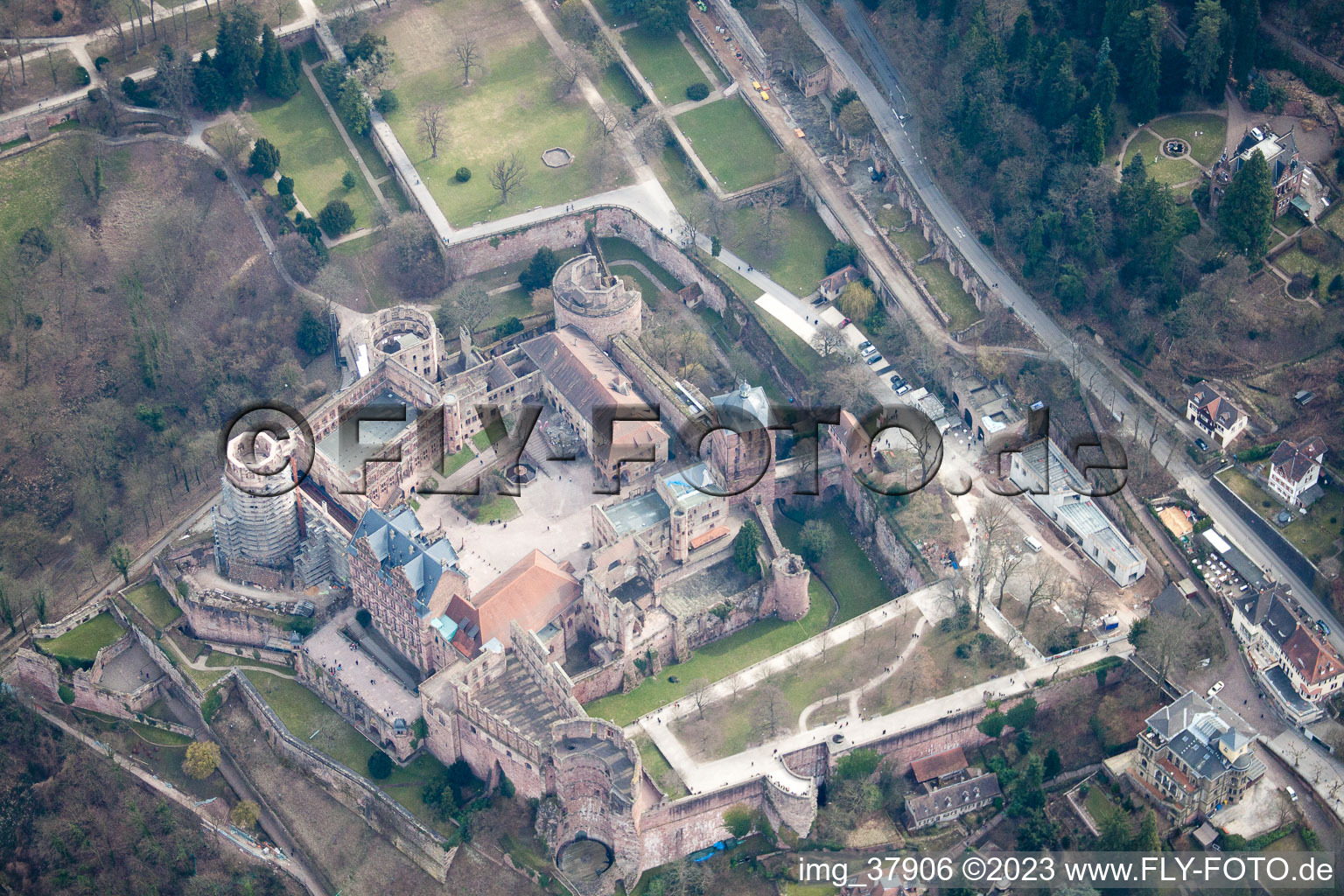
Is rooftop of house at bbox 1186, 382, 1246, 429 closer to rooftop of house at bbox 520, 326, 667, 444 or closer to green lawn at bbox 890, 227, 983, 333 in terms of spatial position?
green lawn at bbox 890, 227, 983, 333

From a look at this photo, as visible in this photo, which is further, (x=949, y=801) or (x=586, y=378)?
(x=586, y=378)

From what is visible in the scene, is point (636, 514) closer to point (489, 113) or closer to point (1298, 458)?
point (1298, 458)

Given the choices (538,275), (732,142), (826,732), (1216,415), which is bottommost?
(826,732)

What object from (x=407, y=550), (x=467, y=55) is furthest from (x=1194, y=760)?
(x=467, y=55)

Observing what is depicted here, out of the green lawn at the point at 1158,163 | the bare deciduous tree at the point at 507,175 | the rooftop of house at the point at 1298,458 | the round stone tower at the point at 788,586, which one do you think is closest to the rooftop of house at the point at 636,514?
the round stone tower at the point at 788,586

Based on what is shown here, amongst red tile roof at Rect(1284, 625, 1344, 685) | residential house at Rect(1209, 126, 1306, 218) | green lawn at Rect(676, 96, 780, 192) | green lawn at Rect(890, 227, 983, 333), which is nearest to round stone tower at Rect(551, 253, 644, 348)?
green lawn at Rect(676, 96, 780, 192)

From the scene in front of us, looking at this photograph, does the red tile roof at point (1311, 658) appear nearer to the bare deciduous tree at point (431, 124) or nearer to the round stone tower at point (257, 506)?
the round stone tower at point (257, 506)

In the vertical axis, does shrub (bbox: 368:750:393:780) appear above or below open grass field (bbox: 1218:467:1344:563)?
below

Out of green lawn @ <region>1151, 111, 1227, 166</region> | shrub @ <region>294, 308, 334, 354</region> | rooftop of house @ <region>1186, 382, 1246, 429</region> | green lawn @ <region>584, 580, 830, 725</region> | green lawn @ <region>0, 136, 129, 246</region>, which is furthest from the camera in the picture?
green lawn @ <region>0, 136, 129, 246</region>
